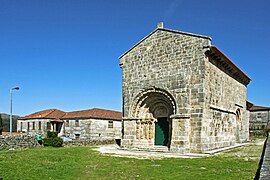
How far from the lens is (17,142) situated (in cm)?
1834

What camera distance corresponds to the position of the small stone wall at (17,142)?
1753cm

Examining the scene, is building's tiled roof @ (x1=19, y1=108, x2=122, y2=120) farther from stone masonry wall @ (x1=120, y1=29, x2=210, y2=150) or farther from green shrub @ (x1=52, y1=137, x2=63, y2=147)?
stone masonry wall @ (x1=120, y1=29, x2=210, y2=150)

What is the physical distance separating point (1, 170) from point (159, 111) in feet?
35.5

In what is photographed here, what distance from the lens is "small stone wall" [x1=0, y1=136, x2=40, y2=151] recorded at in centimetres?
1753

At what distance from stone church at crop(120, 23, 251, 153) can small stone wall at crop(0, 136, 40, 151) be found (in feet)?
21.9

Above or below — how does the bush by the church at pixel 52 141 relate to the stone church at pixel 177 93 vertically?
below

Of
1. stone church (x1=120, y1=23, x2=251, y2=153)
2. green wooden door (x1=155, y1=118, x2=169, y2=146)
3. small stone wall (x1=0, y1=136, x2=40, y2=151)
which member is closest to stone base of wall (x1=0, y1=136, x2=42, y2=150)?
small stone wall (x1=0, y1=136, x2=40, y2=151)

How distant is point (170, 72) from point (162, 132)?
400 cm

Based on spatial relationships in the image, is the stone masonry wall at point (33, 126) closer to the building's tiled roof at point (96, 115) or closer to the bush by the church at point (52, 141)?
the building's tiled roof at point (96, 115)

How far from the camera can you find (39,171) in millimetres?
8789

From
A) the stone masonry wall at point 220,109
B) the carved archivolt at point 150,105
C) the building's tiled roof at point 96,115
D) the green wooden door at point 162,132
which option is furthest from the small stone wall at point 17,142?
the stone masonry wall at point 220,109

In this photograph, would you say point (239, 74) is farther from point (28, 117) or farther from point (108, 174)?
point (28, 117)

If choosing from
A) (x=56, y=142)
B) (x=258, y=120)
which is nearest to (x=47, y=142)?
(x=56, y=142)

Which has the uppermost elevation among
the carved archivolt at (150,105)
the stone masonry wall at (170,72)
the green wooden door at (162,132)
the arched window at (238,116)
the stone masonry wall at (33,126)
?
the stone masonry wall at (170,72)
